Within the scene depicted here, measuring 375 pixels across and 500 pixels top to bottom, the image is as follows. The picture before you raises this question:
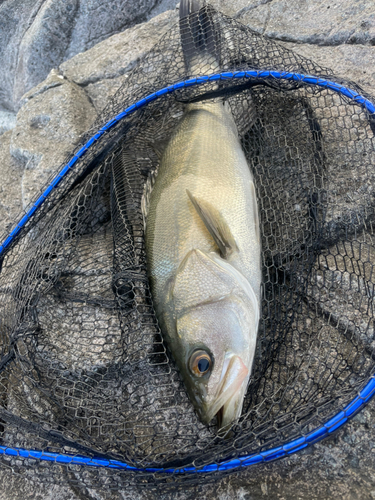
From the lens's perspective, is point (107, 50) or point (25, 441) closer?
point (25, 441)

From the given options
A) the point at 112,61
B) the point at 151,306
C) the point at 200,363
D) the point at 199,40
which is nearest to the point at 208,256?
the point at 151,306

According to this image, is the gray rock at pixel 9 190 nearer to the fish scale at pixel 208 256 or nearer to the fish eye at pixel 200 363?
the fish scale at pixel 208 256

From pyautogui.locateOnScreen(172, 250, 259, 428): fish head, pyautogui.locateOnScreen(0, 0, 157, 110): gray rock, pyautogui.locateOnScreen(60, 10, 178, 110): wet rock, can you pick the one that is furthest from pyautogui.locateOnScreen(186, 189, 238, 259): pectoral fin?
pyautogui.locateOnScreen(0, 0, 157, 110): gray rock

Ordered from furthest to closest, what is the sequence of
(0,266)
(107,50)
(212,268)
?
(107,50) → (0,266) → (212,268)

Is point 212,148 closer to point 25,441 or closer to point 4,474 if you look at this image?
point 25,441

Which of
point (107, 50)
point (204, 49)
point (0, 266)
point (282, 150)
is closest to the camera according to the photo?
point (0, 266)

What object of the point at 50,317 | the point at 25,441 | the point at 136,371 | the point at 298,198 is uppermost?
the point at 298,198

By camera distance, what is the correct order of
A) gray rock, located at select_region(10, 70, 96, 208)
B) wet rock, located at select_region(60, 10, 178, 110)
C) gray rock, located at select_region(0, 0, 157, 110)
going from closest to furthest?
1. gray rock, located at select_region(10, 70, 96, 208)
2. wet rock, located at select_region(60, 10, 178, 110)
3. gray rock, located at select_region(0, 0, 157, 110)

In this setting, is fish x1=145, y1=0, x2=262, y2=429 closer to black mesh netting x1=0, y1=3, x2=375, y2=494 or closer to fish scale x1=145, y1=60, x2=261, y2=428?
fish scale x1=145, y1=60, x2=261, y2=428

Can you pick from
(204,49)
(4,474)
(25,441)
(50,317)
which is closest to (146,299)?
(50,317)
